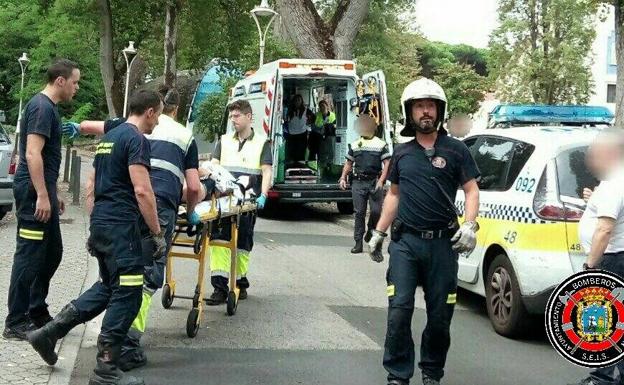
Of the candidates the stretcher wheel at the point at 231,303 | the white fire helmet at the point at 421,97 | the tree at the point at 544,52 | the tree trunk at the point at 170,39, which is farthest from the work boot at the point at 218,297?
the tree at the point at 544,52

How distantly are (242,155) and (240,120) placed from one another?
0.41m

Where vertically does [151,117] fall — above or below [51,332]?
above

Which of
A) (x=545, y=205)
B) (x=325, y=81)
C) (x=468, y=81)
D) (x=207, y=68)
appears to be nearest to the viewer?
(x=545, y=205)

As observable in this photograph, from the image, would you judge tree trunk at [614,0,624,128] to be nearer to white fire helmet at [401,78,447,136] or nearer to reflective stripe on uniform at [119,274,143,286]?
white fire helmet at [401,78,447,136]

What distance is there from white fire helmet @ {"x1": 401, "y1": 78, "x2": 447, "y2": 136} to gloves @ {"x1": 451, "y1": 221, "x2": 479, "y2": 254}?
0.67 meters

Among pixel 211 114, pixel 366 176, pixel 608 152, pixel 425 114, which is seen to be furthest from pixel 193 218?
pixel 211 114

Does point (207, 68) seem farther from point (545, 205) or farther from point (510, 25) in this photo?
point (545, 205)

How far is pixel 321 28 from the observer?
1820 cm

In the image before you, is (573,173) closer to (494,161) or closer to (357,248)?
(494,161)

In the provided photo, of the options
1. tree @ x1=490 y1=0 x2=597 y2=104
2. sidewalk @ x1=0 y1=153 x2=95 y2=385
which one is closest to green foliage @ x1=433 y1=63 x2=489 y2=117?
tree @ x1=490 y1=0 x2=597 y2=104

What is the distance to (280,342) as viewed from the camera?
6.87 m

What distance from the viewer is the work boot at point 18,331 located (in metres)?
6.28

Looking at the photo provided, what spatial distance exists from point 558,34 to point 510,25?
248 centimetres

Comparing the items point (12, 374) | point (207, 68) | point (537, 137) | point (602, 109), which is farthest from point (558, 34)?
point (12, 374)
